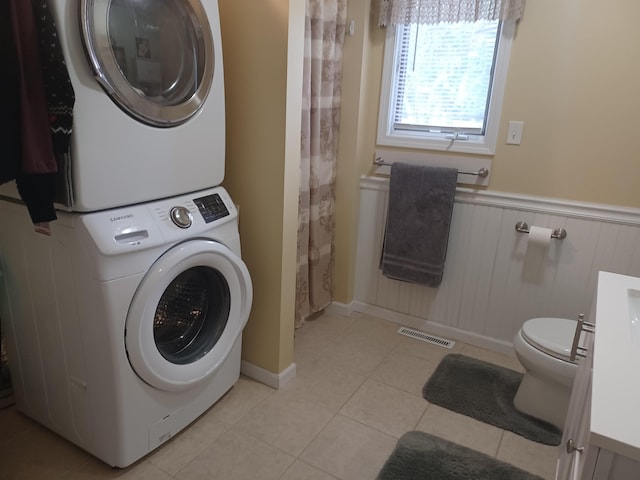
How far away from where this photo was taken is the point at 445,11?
2.17 meters

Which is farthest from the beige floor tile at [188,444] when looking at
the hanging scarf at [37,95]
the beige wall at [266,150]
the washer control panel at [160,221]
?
the hanging scarf at [37,95]

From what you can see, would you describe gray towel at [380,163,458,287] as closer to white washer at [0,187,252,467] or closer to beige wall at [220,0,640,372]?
beige wall at [220,0,640,372]

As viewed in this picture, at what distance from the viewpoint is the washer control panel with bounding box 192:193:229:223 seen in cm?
162

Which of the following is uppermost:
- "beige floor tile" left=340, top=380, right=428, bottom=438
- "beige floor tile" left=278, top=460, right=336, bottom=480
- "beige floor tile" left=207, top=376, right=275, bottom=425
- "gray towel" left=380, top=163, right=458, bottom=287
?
"gray towel" left=380, top=163, right=458, bottom=287

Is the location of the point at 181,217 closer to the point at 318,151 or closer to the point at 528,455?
the point at 318,151

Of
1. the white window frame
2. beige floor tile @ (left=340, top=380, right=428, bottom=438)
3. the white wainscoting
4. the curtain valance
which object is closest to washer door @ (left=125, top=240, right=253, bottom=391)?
beige floor tile @ (left=340, top=380, right=428, bottom=438)

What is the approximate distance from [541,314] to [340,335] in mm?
1044

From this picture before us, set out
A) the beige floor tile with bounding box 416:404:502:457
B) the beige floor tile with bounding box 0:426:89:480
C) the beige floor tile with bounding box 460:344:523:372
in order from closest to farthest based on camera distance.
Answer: the beige floor tile with bounding box 0:426:89:480, the beige floor tile with bounding box 416:404:502:457, the beige floor tile with bounding box 460:344:523:372

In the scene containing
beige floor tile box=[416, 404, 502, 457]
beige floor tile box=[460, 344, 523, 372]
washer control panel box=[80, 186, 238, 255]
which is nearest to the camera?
washer control panel box=[80, 186, 238, 255]

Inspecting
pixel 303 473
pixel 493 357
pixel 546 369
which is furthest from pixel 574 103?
pixel 303 473

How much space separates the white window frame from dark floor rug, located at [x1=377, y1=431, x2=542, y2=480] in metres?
1.38

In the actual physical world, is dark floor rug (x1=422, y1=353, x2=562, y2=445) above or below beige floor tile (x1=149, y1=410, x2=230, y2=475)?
above

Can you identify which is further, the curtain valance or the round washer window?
the curtain valance

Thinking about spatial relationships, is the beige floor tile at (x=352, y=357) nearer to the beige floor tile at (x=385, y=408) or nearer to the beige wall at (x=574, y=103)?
the beige floor tile at (x=385, y=408)
